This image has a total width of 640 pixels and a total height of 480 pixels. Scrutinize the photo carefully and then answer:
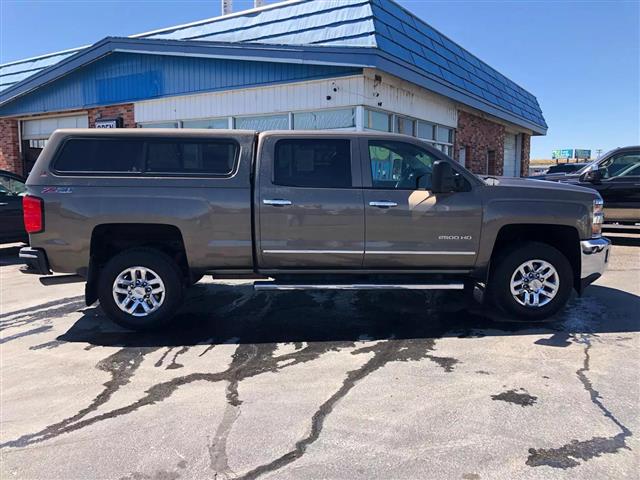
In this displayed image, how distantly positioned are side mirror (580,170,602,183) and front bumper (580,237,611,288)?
5.85m

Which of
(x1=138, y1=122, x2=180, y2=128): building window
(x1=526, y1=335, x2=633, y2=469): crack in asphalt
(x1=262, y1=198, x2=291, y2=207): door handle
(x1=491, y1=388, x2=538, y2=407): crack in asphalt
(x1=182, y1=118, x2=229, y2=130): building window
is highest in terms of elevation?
(x1=138, y1=122, x2=180, y2=128): building window

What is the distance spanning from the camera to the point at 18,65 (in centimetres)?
1898

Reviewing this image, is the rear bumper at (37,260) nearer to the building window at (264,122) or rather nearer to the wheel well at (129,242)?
the wheel well at (129,242)

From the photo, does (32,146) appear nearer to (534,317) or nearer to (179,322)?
(179,322)

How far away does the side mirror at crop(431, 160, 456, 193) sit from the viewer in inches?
194

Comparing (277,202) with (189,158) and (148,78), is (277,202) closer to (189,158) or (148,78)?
(189,158)

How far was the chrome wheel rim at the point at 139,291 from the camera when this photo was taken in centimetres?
509

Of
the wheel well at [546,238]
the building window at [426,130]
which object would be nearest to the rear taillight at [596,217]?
the wheel well at [546,238]

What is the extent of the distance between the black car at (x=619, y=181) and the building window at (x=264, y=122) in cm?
680

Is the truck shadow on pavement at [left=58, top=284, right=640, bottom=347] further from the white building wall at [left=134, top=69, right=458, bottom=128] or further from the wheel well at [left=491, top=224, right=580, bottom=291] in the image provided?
the white building wall at [left=134, top=69, right=458, bottom=128]

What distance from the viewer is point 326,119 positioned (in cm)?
1071

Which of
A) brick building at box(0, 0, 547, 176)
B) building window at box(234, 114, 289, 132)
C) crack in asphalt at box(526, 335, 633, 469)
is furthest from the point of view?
building window at box(234, 114, 289, 132)

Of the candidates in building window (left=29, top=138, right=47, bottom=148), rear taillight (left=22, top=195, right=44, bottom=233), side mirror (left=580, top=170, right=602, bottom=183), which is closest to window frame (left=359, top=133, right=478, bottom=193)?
rear taillight (left=22, top=195, right=44, bottom=233)

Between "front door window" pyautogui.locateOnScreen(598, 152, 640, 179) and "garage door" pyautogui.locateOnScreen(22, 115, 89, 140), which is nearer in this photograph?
"front door window" pyautogui.locateOnScreen(598, 152, 640, 179)
